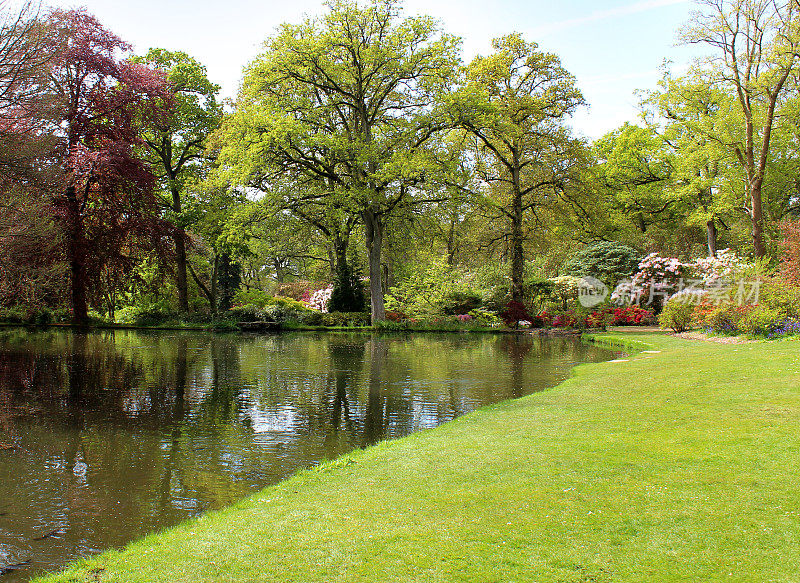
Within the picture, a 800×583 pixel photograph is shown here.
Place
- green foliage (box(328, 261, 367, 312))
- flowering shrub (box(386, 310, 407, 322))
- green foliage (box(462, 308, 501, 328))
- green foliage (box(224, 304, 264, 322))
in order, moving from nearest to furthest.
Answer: green foliage (box(462, 308, 501, 328))
green foliage (box(224, 304, 264, 322))
flowering shrub (box(386, 310, 407, 322))
green foliage (box(328, 261, 367, 312))

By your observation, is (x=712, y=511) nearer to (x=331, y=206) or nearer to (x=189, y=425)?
(x=189, y=425)

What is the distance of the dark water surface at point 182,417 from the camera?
15.6 ft

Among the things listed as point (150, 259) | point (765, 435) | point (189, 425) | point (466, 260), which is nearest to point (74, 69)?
point (150, 259)

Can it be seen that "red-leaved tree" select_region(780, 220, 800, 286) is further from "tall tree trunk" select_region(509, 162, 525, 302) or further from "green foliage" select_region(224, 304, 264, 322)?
"green foliage" select_region(224, 304, 264, 322)

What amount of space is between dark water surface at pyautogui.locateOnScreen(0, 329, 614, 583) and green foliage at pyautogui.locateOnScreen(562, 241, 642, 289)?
43.1 ft

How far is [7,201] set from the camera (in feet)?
32.6

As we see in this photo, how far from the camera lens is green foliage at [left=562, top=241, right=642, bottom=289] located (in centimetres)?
2878

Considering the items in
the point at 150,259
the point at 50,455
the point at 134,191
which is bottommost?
the point at 50,455

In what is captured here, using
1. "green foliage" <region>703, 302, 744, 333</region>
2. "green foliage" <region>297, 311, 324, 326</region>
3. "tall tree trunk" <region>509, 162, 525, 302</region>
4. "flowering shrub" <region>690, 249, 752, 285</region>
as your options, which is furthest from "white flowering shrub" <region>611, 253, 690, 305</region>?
"green foliage" <region>297, 311, 324, 326</region>

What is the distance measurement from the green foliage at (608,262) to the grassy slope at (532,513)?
23.2 metres

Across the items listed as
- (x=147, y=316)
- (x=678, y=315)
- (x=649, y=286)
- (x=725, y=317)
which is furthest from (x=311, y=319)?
(x=725, y=317)

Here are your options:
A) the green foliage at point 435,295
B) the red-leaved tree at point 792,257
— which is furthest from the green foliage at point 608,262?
the red-leaved tree at point 792,257

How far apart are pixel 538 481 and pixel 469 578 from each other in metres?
1.67

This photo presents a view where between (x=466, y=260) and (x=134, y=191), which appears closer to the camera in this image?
(x=134, y=191)
